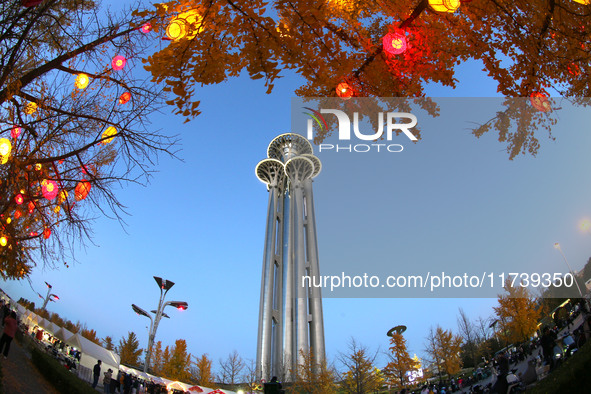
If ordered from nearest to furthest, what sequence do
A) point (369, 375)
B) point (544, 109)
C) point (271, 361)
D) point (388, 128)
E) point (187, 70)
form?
point (187, 70) → point (544, 109) → point (388, 128) → point (369, 375) → point (271, 361)

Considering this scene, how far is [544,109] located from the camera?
17.7 feet

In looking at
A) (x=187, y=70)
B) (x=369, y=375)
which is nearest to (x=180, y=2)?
(x=187, y=70)

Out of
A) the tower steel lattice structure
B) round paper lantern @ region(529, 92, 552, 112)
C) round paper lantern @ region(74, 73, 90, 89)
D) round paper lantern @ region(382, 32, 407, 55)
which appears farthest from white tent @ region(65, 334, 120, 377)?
round paper lantern @ region(529, 92, 552, 112)

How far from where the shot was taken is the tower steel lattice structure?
36566 millimetres

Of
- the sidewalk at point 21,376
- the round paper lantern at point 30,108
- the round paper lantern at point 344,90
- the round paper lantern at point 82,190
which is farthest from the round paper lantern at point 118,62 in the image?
the sidewalk at point 21,376

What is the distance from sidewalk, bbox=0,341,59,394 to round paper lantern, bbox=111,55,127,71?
6235mm

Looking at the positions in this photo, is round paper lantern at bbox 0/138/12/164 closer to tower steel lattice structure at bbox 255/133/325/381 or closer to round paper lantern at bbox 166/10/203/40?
round paper lantern at bbox 166/10/203/40

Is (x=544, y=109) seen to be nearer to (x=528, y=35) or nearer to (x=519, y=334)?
(x=528, y=35)

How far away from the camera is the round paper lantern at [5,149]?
531cm

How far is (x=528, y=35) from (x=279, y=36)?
3.23m

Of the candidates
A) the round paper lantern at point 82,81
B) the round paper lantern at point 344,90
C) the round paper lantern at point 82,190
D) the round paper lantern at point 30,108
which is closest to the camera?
the round paper lantern at point 344,90

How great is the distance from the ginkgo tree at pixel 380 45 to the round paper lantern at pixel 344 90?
0.01m

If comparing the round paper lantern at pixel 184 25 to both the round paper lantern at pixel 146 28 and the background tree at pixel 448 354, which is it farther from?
the background tree at pixel 448 354

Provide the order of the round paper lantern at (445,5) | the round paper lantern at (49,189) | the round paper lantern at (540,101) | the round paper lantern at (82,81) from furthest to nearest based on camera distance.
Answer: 1. the round paper lantern at (49,189)
2. the round paper lantern at (82,81)
3. the round paper lantern at (540,101)
4. the round paper lantern at (445,5)
